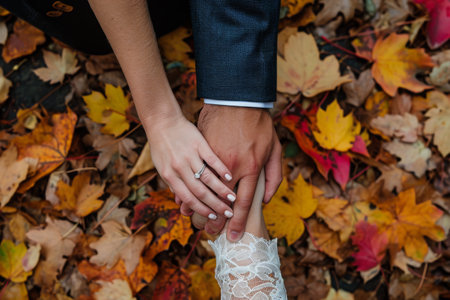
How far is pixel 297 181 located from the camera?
4.03 ft

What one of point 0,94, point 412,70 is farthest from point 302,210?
point 0,94

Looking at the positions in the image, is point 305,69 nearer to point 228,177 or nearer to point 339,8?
point 339,8

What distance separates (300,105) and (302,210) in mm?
418

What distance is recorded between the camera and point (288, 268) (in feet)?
4.23

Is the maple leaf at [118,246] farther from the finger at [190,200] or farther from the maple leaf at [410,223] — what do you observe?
the maple leaf at [410,223]

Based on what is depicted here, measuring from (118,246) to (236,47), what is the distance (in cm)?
85

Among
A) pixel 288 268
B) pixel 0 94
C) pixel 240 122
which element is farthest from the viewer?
pixel 0 94

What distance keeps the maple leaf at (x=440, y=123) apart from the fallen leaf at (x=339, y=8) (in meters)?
0.49

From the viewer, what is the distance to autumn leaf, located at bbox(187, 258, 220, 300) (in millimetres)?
1231

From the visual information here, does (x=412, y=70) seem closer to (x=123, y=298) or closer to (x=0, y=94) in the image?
(x=123, y=298)

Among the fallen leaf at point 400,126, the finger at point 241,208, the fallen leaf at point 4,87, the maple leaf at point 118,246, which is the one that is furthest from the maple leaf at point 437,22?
the fallen leaf at point 4,87

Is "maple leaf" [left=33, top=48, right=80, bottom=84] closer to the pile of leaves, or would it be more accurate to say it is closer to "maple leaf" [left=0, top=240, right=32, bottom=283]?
the pile of leaves

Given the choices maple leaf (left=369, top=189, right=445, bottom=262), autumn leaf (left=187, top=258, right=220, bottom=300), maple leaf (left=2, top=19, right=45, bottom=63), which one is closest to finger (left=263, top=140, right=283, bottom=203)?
autumn leaf (left=187, top=258, right=220, bottom=300)

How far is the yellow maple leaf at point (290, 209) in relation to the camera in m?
1.21
